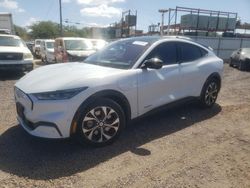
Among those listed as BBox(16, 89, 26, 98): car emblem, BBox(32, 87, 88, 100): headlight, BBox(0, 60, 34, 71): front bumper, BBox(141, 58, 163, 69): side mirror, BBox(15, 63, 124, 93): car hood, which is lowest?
BBox(0, 60, 34, 71): front bumper

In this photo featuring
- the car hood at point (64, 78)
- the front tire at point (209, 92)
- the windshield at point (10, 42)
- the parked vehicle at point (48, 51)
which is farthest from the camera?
the parked vehicle at point (48, 51)

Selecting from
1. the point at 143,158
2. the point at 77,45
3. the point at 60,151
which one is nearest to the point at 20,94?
the point at 60,151

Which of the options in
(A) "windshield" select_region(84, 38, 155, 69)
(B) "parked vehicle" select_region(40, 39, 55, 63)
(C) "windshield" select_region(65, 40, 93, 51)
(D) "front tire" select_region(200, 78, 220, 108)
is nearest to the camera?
(A) "windshield" select_region(84, 38, 155, 69)

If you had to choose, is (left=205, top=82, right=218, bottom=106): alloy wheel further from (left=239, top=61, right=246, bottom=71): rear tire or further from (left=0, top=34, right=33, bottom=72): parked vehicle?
(left=239, top=61, right=246, bottom=71): rear tire

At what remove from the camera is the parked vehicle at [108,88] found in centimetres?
381

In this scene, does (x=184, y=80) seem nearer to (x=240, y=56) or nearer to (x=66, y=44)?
(x=66, y=44)

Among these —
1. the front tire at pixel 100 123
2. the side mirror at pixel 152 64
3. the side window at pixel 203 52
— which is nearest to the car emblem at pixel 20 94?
the front tire at pixel 100 123

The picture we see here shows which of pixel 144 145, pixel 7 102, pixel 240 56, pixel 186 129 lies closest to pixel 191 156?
pixel 144 145

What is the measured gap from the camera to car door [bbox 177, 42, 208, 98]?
18.0 feet

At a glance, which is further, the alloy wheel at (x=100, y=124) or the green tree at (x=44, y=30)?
the green tree at (x=44, y=30)

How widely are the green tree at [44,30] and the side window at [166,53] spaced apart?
73438 mm

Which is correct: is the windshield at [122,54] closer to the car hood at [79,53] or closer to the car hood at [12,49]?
the car hood at [12,49]

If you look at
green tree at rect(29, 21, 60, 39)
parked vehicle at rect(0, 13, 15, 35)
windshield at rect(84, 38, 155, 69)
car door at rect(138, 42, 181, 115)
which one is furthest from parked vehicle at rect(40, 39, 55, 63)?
green tree at rect(29, 21, 60, 39)

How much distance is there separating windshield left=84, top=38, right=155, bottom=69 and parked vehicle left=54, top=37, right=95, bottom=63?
25.0ft
